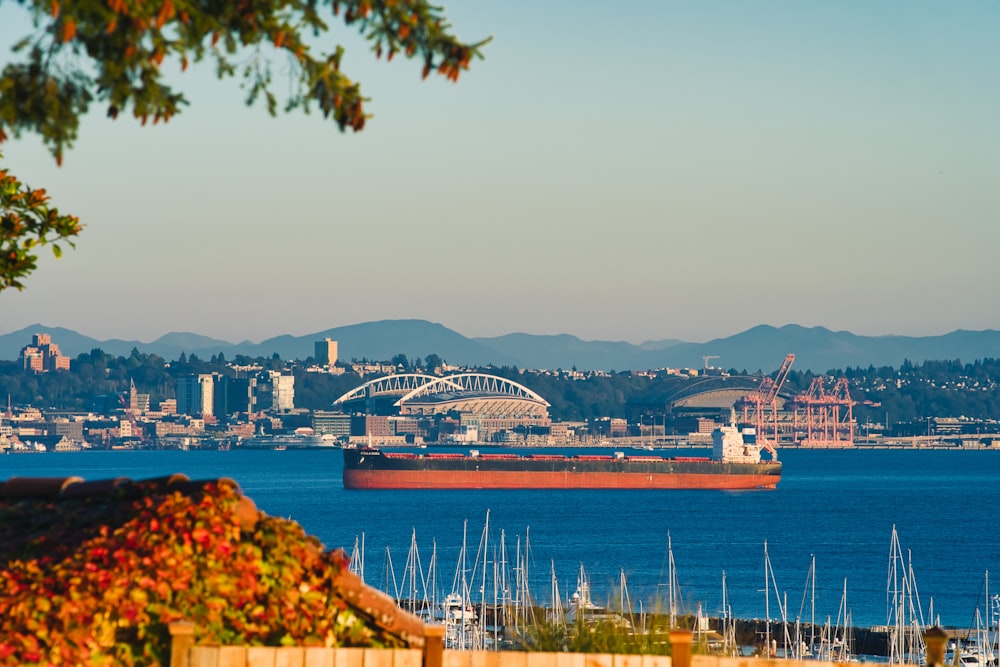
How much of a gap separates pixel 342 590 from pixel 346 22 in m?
2.80

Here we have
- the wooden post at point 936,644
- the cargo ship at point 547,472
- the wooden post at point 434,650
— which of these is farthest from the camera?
the cargo ship at point 547,472

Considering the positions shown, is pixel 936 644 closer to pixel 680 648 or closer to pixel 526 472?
pixel 680 648

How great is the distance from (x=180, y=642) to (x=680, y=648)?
7.54 ft

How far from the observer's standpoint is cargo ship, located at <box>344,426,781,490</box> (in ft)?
383

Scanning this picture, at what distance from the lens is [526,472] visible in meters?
117

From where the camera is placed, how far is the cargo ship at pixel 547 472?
117 meters

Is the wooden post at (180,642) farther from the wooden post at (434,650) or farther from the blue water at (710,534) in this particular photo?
the blue water at (710,534)

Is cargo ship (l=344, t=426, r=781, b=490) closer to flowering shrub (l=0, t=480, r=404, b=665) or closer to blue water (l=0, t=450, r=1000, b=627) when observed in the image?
blue water (l=0, t=450, r=1000, b=627)

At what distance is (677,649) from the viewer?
24.1ft

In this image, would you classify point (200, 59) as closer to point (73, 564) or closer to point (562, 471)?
point (73, 564)

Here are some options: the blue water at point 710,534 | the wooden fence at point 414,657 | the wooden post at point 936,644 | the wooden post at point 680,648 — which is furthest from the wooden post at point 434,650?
the blue water at point 710,534

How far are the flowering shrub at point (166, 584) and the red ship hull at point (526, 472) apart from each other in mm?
107398

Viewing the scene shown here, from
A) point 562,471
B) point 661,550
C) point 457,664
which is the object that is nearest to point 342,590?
point 457,664

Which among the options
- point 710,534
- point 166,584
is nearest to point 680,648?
point 166,584
